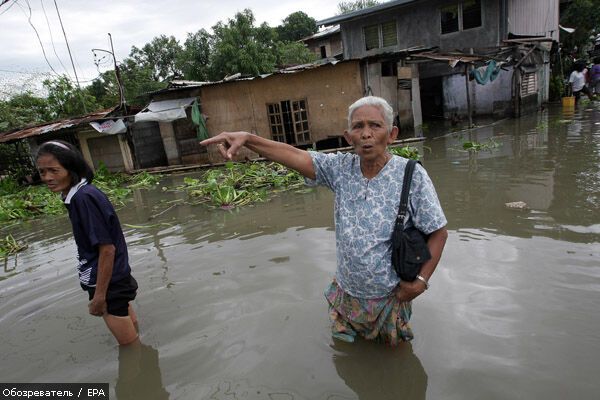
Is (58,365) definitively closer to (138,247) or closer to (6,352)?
(6,352)

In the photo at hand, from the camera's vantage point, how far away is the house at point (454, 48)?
51.1ft

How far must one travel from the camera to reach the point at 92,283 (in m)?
2.60

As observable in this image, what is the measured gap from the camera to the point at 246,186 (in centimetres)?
861

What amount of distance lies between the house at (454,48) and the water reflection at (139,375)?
43.1 ft

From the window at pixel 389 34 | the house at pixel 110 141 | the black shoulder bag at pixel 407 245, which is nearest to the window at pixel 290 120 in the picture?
the house at pixel 110 141

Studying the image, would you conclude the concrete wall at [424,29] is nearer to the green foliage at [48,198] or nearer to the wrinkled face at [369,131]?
the green foliage at [48,198]

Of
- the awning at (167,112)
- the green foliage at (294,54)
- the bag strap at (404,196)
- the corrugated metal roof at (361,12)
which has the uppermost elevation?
the corrugated metal roof at (361,12)

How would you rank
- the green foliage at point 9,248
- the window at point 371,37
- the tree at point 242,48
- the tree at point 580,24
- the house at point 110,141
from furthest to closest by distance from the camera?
the tree at point 242,48 < the tree at point 580,24 < the window at point 371,37 < the house at point 110,141 < the green foliage at point 9,248

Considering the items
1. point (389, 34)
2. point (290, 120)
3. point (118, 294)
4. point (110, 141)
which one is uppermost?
point (389, 34)

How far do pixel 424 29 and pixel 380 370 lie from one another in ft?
63.4

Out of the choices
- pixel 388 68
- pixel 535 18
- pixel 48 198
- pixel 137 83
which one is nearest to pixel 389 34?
pixel 388 68

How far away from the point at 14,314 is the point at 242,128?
1158 centimetres

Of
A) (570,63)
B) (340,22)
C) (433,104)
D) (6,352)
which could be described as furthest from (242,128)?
(570,63)

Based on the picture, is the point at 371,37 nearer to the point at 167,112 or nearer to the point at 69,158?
the point at 167,112
